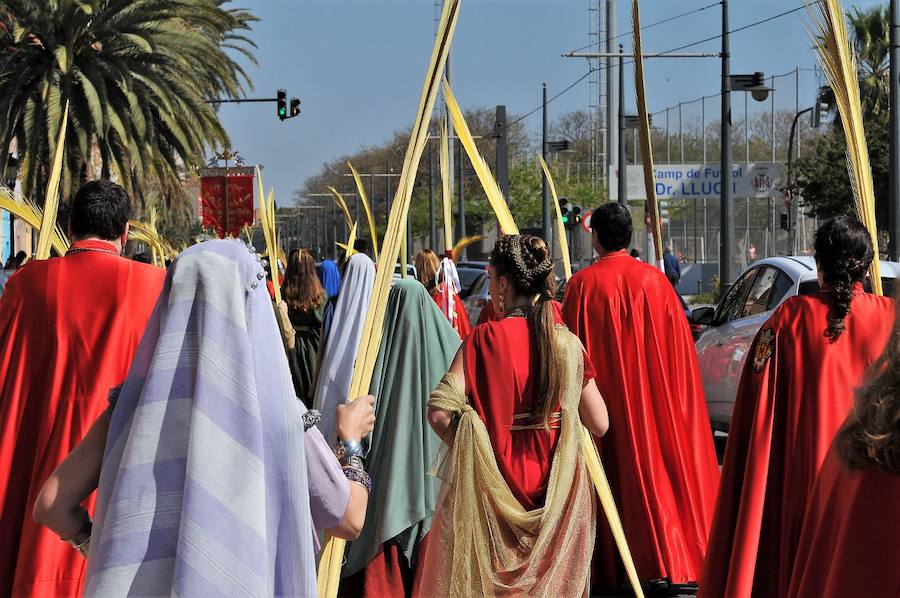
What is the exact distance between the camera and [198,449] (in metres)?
2.64

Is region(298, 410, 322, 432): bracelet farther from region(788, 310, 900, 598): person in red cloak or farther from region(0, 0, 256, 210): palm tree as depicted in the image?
region(0, 0, 256, 210): palm tree

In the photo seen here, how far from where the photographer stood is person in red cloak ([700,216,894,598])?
4.75 m

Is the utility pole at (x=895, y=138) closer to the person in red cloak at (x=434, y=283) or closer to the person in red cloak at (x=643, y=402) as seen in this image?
the person in red cloak at (x=434, y=283)

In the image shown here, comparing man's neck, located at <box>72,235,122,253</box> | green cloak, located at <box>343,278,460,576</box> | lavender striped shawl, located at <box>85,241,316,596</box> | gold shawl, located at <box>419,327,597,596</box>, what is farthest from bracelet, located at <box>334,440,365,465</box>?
green cloak, located at <box>343,278,460,576</box>

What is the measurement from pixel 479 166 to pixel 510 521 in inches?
58.9

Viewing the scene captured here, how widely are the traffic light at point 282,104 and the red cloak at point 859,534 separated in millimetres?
31594

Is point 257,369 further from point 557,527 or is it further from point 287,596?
point 557,527

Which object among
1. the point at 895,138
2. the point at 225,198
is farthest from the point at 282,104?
the point at 895,138

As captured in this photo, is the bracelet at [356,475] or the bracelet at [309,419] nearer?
the bracelet at [309,419]

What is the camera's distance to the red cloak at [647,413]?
673cm

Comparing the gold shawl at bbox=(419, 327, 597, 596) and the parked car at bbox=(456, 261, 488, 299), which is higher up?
the gold shawl at bbox=(419, 327, 597, 596)

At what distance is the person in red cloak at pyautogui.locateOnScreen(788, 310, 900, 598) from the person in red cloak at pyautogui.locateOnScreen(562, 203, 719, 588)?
4.36 meters

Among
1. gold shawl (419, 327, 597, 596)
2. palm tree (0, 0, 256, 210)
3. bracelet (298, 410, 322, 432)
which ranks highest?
palm tree (0, 0, 256, 210)

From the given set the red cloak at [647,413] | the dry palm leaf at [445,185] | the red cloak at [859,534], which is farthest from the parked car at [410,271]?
the red cloak at [859,534]
